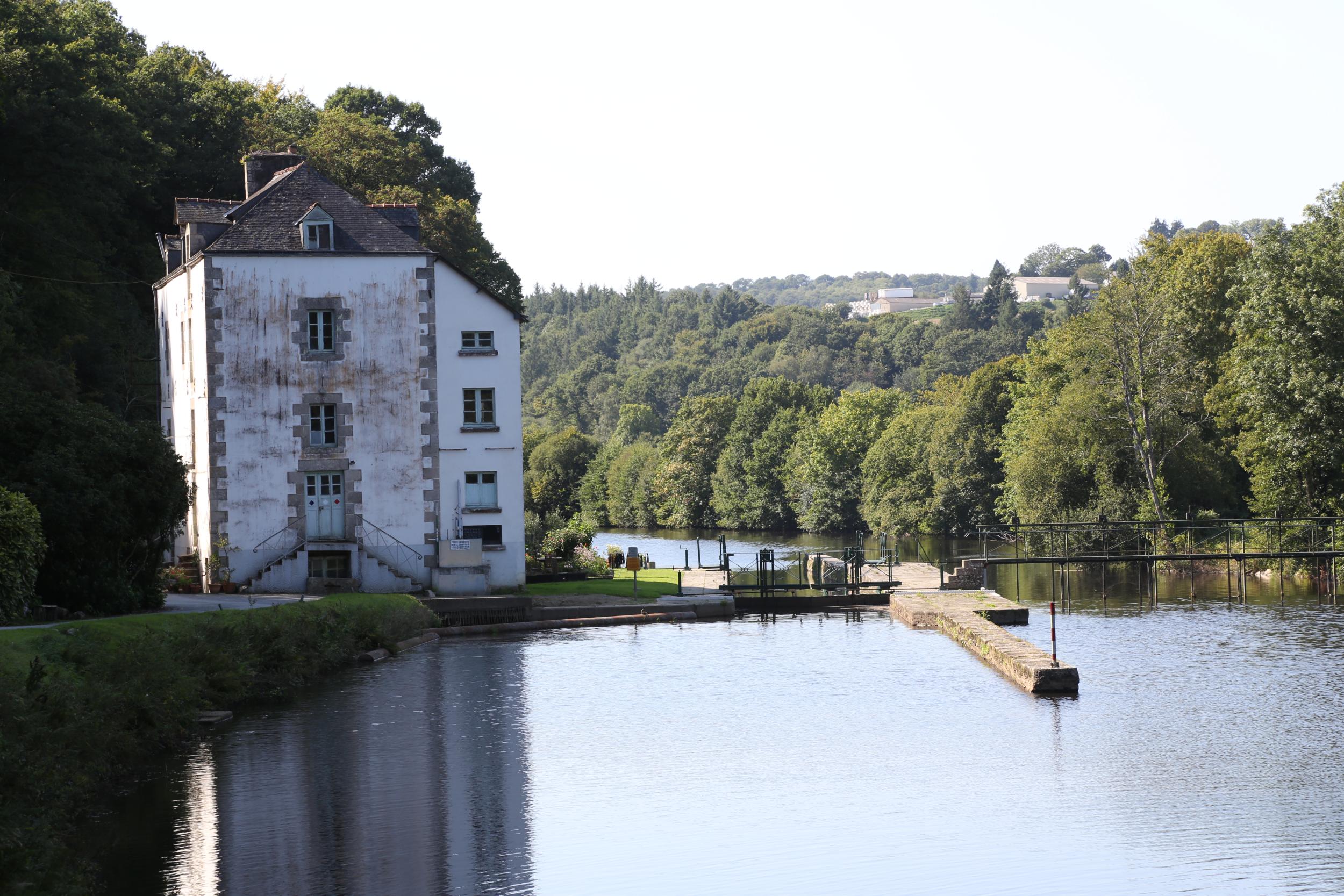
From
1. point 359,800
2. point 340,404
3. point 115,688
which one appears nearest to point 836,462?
point 340,404

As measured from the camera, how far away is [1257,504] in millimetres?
53156

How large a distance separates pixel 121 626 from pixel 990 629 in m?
18.6

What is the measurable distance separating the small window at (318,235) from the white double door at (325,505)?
6.14 meters

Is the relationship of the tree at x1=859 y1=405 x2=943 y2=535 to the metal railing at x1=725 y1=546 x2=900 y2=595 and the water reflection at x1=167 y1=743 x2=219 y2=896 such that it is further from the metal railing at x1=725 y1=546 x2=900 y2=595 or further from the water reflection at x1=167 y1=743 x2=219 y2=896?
the water reflection at x1=167 y1=743 x2=219 y2=896

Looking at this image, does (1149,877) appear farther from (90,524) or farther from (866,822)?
(90,524)

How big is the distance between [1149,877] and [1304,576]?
37525 mm

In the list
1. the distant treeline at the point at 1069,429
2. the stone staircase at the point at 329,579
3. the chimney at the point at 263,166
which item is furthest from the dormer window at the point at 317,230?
the distant treeline at the point at 1069,429

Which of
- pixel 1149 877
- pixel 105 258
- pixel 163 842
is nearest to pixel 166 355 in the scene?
pixel 105 258

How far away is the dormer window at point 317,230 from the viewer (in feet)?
126

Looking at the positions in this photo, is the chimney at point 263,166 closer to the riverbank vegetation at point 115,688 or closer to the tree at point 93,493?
the tree at point 93,493

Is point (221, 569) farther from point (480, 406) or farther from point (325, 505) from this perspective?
point (480, 406)

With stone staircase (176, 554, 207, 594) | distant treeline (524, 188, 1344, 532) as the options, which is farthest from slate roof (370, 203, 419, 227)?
distant treeline (524, 188, 1344, 532)

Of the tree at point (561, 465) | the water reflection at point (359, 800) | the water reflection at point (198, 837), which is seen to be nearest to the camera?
the water reflection at point (198, 837)

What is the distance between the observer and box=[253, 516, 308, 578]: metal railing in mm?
37969
